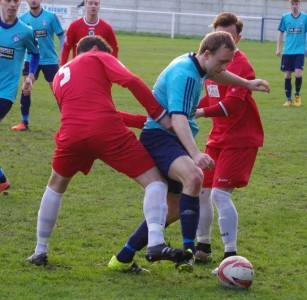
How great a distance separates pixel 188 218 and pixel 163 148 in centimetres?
52

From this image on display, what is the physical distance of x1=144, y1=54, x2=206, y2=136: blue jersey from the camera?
545cm

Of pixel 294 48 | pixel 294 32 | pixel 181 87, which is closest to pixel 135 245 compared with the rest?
pixel 181 87

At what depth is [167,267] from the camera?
6.12 meters

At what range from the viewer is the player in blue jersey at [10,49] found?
8.68 meters

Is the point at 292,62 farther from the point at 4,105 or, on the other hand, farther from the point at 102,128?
the point at 102,128

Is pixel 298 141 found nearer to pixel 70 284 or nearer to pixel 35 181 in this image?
pixel 35 181

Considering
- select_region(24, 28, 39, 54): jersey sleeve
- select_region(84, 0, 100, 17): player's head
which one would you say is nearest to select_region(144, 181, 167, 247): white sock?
select_region(24, 28, 39, 54): jersey sleeve

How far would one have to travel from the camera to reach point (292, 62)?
17.4 m

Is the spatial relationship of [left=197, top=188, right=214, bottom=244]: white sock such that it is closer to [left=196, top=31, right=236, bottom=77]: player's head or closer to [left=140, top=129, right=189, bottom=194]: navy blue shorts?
[left=140, top=129, right=189, bottom=194]: navy blue shorts

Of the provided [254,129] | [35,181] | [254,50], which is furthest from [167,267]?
[254,50]

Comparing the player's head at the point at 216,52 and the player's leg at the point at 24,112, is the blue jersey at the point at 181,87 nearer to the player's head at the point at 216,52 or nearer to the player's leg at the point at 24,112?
the player's head at the point at 216,52

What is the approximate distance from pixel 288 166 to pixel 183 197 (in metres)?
5.14

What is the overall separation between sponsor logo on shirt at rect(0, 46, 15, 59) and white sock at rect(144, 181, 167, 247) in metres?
3.81

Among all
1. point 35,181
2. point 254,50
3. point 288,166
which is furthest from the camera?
point 254,50
